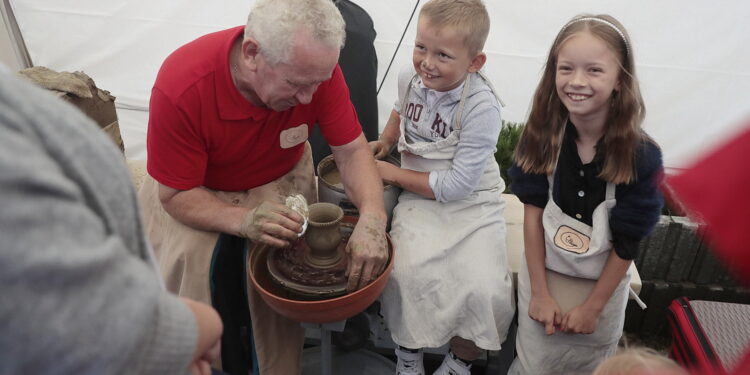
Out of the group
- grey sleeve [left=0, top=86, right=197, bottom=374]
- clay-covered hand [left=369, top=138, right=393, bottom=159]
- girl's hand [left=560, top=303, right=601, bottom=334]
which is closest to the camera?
grey sleeve [left=0, top=86, right=197, bottom=374]

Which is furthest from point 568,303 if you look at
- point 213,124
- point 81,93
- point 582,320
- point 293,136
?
point 81,93

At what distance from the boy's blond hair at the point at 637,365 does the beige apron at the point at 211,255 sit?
1.10 metres

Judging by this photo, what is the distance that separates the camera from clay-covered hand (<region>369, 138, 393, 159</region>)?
2303 millimetres

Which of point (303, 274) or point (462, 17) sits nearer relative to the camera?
point (303, 274)

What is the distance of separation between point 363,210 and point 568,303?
2.55 ft

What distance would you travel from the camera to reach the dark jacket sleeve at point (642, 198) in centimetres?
158

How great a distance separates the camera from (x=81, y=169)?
0.60 meters

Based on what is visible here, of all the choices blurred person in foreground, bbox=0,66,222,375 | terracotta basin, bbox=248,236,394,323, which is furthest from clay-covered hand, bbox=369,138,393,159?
blurred person in foreground, bbox=0,66,222,375

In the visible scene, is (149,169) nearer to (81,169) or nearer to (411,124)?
(411,124)

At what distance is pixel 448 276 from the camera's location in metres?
1.89

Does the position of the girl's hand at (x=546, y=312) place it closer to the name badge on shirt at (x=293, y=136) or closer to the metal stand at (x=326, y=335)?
the metal stand at (x=326, y=335)

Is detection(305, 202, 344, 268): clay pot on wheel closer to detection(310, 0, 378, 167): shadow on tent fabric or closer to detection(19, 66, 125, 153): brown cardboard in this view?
detection(310, 0, 378, 167): shadow on tent fabric

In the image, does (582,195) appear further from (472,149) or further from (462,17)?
(462,17)

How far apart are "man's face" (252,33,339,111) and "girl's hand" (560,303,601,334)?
1128mm
